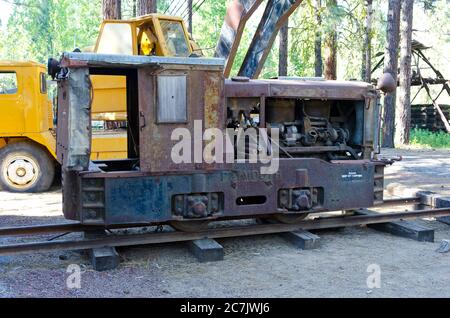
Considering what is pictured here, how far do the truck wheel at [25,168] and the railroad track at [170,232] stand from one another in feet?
16.3

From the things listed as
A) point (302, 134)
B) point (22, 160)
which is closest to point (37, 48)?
point (22, 160)

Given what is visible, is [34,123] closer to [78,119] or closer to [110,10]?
[110,10]

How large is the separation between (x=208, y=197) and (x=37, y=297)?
212cm

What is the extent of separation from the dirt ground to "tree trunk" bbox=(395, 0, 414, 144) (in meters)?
14.1

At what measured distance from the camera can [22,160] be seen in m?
11.0

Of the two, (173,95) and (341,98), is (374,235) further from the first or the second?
(173,95)

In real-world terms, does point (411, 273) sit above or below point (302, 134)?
below

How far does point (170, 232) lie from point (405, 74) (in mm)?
16184

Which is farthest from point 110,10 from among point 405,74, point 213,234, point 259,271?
point 405,74

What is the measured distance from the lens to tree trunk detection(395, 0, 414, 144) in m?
20.0

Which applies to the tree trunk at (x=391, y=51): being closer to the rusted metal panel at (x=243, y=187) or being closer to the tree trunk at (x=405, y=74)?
the tree trunk at (x=405, y=74)

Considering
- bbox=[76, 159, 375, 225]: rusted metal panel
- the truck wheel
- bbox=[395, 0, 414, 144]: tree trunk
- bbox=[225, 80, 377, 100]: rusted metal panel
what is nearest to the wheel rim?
the truck wheel

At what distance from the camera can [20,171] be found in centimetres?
1091
